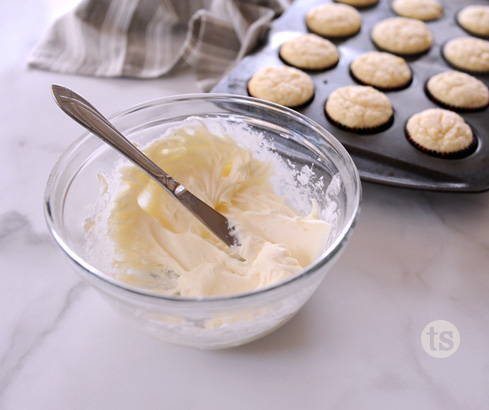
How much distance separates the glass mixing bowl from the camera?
649 millimetres

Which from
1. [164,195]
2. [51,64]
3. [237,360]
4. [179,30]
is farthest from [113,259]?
[179,30]

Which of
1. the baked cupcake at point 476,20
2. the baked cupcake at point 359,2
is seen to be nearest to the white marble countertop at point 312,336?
the baked cupcake at point 476,20

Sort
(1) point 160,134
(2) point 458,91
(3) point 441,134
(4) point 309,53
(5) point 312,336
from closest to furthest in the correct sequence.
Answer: (5) point 312,336, (1) point 160,134, (3) point 441,134, (2) point 458,91, (4) point 309,53

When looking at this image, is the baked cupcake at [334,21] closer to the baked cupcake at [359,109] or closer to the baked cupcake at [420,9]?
the baked cupcake at [420,9]

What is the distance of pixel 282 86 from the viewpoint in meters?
1.19

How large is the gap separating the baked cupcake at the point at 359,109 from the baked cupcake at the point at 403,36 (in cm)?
23

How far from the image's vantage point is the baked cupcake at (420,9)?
145 cm

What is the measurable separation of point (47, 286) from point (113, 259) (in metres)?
0.17

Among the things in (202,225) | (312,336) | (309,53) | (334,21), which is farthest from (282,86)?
(312,336)

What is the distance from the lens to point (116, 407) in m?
0.76

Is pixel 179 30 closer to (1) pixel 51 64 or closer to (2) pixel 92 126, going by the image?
(1) pixel 51 64

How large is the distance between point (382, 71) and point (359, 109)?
18 centimetres

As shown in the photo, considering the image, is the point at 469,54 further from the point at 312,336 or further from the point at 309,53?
the point at 312,336

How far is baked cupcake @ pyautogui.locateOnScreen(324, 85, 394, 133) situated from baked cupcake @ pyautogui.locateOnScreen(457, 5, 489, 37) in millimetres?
417
